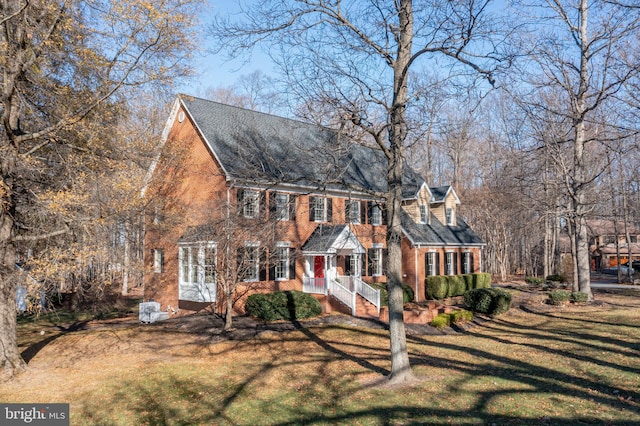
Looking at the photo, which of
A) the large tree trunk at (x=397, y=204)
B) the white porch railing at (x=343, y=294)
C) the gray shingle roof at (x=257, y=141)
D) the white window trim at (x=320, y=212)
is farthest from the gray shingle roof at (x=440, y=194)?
the large tree trunk at (x=397, y=204)

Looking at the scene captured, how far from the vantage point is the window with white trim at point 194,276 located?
17978 millimetres

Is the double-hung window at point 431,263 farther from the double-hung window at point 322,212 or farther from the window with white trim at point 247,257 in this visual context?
the window with white trim at point 247,257

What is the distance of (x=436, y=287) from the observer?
87.5 ft

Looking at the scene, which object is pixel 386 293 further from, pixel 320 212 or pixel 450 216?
pixel 450 216

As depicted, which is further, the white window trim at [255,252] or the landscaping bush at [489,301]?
the landscaping bush at [489,301]

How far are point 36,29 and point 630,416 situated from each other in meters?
15.4

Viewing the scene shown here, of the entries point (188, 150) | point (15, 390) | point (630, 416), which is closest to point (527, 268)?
point (188, 150)

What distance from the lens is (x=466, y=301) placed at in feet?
68.2

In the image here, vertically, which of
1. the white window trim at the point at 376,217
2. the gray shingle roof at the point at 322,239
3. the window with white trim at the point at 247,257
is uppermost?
the white window trim at the point at 376,217

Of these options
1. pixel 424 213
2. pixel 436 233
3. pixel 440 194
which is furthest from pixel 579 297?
pixel 440 194

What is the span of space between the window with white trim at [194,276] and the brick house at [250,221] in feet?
0.15

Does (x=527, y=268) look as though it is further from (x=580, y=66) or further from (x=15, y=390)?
(x=15, y=390)

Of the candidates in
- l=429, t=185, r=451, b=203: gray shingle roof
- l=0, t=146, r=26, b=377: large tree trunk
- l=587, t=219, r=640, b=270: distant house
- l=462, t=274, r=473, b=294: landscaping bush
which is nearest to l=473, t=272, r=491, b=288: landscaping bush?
l=462, t=274, r=473, b=294: landscaping bush

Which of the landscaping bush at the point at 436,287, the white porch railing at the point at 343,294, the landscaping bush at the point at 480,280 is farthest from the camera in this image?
the landscaping bush at the point at 480,280
